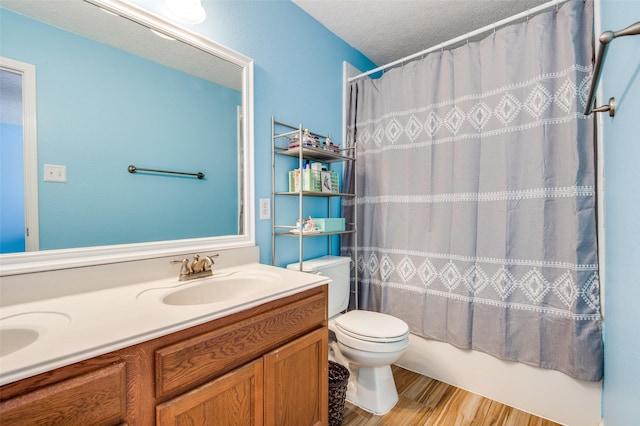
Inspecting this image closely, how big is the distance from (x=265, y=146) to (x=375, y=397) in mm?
1548

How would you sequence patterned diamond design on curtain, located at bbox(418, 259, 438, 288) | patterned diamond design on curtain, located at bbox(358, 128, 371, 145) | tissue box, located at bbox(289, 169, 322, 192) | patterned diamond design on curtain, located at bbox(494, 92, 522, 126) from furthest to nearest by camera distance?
patterned diamond design on curtain, located at bbox(358, 128, 371, 145) < patterned diamond design on curtain, located at bbox(418, 259, 438, 288) < tissue box, located at bbox(289, 169, 322, 192) < patterned diamond design on curtain, located at bbox(494, 92, 522, 126)

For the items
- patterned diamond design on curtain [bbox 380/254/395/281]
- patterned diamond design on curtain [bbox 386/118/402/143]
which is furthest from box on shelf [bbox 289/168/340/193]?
patterned diamond design on curtain [bbox 380/254/395/281]

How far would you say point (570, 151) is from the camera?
4.51ft

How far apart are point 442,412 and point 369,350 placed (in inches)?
22.1

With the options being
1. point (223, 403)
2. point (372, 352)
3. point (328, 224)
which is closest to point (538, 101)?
point (328, 224)

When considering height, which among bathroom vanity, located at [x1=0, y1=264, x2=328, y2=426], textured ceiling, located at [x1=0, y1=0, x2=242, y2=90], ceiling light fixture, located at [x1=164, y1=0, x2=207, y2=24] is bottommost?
bathroom vanity, located at [x1=0, y1=264, x2=328, y2=426]

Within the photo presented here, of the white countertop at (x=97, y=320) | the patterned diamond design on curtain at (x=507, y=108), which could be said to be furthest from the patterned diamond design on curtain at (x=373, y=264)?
the patterned diamond design on curtain at (x=507, y=108)

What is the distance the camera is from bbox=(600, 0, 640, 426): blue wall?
0.75 meters

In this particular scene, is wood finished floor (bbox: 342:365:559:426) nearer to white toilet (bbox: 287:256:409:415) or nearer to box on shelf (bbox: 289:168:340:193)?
white toilet (bbox: 287:256:409:415)

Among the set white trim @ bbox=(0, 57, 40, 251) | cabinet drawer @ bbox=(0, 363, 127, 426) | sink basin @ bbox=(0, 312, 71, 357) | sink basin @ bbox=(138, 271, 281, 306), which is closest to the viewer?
cabinet drawer @ bbox=(0, 363, 127, 426)

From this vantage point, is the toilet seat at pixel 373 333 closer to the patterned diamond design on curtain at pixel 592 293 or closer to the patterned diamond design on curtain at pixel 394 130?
the patterned diamond design on curtain at pixel 592 293

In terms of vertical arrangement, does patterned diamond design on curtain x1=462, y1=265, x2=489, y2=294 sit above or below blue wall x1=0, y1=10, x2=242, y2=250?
below

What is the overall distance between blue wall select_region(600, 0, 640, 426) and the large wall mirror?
1.47m

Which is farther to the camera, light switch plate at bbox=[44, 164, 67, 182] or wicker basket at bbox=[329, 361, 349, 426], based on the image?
wicker basket at bbox=[329, 361, 349, 426]
